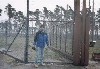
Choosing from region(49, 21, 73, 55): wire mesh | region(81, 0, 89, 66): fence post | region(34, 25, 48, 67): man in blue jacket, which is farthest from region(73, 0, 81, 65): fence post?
region(49, 21, 73, 55): wire mesh

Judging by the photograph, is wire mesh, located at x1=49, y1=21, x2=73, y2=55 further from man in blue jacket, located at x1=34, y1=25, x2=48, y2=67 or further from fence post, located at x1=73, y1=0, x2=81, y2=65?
man in blue jacket, located at x1=34, y1=25, x2=48, y2=67

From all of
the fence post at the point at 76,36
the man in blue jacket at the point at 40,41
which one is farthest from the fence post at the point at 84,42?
the man in blue jacket at the point at 40,41

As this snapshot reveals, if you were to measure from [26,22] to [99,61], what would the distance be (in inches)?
192

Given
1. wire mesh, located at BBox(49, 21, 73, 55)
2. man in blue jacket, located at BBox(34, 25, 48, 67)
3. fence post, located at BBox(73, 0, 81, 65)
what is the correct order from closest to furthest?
man in blue jacket, located at BBox(34, 25, 48, 67) → fence post, located at BBox(73, 0, 81, 65) → wire mesh, located at BBox(49, 21, 73, 55)

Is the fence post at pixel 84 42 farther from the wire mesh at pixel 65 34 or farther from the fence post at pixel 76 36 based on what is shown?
the wire mesh at pixel 65 34

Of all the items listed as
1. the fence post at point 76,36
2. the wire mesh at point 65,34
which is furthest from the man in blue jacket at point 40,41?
the wire mesh at point 65,34

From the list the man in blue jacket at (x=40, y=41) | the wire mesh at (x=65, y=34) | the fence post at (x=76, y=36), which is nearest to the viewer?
the man in blue jacket at (x=40, y=41)

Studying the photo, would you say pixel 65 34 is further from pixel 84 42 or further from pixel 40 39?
pixel 40 39

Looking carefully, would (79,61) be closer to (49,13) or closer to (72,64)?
(72,64)

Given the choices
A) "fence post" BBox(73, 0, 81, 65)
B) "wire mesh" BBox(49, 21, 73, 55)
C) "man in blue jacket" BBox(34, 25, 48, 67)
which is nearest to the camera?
"man in blue jacket" BBox(34, 25, 48, 67)

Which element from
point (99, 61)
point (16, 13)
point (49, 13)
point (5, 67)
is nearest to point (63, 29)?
point (99, 61)

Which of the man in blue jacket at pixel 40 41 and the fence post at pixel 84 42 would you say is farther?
the fence post at pixel 84 42

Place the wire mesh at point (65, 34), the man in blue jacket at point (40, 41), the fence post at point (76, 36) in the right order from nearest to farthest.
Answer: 1. the man in blue jacket at point (40, 41)
2. the fence post at point (76, 36)
3. the wire mesh at point (65, 34)

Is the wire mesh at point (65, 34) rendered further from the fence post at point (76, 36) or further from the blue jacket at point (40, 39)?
the blue jacket at point (40, 39)
